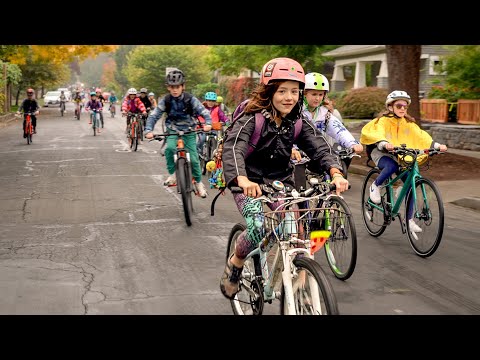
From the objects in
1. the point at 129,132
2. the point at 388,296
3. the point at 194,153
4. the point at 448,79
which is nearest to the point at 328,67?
the point at 448,79

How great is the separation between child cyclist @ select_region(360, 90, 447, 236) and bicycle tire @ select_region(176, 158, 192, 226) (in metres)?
2.40

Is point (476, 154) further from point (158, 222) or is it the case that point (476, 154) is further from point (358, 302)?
point (358, 302)

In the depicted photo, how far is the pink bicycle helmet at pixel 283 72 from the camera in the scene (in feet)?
14.3

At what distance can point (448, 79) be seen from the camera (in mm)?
24750

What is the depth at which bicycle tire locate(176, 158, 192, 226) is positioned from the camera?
28.2 feet

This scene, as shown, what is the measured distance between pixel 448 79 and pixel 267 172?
71.4 feet

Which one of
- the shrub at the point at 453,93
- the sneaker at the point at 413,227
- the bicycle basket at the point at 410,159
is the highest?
the shrub at the point at 453,93

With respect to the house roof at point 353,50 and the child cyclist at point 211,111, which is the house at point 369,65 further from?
the child cyclist at point 211,111

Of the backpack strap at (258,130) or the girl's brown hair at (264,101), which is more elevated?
the girl's brown hair at (264,101)

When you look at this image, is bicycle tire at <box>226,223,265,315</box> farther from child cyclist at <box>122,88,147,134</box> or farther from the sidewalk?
child cyclist at <box>122,88,147,134</box>

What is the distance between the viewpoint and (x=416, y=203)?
721cm

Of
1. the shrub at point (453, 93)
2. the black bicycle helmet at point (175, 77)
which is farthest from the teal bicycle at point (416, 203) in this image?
the shrub at point (453, 93)

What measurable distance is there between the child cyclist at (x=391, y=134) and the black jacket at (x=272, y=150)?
2964 millimetres

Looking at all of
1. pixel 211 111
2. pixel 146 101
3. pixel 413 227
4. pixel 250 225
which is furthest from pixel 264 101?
pixel 146 101
